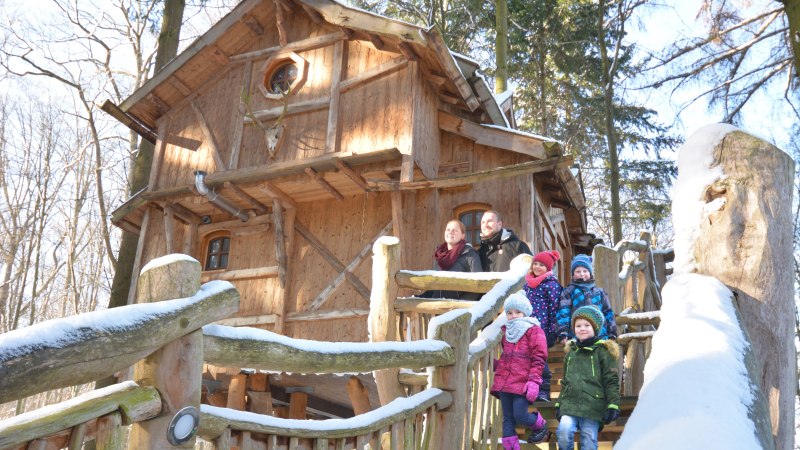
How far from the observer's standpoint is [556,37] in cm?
1973

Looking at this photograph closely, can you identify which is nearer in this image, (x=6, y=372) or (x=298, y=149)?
(x=6, y=372)

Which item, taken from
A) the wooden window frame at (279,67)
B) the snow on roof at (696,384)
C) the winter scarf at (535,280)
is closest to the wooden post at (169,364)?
the snow on roof at (696,384)

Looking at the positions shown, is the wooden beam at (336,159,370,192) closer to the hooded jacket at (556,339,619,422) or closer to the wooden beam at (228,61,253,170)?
the wooden beam at (228,61,253,170)

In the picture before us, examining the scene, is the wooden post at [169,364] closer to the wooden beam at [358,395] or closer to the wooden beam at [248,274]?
the wooden beam at [358,395]

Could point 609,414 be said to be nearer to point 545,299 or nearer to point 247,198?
point 545,299

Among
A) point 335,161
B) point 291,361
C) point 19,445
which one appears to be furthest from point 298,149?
point 19,445

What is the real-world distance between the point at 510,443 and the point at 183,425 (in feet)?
10.8

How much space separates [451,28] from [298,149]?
10251 millimetres

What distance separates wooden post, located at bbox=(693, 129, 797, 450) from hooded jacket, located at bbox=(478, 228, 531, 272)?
14.8ft

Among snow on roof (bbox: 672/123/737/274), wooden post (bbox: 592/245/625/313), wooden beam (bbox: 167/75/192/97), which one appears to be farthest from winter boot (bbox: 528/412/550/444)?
wooden beam (bbox: 167/75/192/97)

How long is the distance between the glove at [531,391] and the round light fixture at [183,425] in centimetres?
325

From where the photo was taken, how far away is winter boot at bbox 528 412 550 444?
5205 mm

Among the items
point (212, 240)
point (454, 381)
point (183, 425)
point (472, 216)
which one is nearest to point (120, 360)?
point (183, 425)

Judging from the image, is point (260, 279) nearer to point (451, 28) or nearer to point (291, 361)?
point (291, 361)
